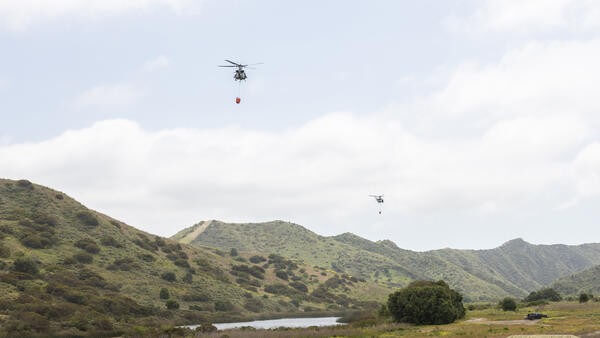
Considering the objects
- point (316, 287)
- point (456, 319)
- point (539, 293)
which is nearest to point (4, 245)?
point (456, 319)

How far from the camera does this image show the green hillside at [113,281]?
6525cm

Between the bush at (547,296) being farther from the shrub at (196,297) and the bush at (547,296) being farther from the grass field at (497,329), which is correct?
the shrub at (196,297)

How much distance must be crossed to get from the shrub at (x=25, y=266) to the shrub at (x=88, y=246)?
20269 mm

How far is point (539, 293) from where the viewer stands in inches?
4272

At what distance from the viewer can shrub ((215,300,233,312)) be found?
10141 cm

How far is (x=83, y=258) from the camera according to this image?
94750 millimetres

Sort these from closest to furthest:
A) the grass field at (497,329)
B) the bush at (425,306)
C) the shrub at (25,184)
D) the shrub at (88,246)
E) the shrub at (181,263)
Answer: the grass field at (497,329), the bush at (425,306), the shrub at (88,246), the shrub at (181,263), the shrub at (25,184)

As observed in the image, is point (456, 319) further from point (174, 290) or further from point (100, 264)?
point (100, 264)

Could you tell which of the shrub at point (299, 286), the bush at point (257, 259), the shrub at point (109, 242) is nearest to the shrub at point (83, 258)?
the shrub at point (109, 242)

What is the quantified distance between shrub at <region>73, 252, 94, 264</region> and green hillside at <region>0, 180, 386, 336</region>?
0.22 metres

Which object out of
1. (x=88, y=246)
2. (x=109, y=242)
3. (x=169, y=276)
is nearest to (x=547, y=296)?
(x=169, y=276)

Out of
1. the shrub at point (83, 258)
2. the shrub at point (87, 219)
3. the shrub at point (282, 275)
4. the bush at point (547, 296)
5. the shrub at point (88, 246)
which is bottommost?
the bush at point (547, 296)

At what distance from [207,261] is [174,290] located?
32.6m

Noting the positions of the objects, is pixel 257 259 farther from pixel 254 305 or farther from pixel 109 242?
pixel 109 242
